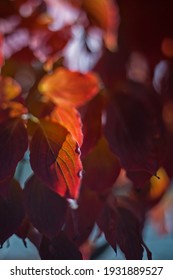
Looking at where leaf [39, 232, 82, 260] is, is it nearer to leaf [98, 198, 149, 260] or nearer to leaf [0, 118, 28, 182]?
leaf [98, 198, 149, 260]

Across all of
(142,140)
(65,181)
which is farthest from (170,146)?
(65,181)

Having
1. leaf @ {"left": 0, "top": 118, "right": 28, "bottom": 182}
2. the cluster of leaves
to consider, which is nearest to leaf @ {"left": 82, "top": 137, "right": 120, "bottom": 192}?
the cluster of leaves

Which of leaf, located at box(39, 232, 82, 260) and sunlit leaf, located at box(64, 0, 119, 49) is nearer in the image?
sunlit leaf, located at box(64, 0, 119, 49)

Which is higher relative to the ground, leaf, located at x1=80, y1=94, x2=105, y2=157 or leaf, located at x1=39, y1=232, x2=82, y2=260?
leaf, located at x1=80, y1=94, x2=105, y2=157

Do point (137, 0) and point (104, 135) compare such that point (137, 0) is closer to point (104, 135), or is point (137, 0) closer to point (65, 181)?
point (104, 135)

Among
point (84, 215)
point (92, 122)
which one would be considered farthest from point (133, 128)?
point (84, 215)

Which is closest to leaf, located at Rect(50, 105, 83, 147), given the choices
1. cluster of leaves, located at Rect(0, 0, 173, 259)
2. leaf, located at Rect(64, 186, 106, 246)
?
cluster of leaves, located at Rect(0, 0, 173, 259)

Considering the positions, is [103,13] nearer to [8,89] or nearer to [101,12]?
[101,12]

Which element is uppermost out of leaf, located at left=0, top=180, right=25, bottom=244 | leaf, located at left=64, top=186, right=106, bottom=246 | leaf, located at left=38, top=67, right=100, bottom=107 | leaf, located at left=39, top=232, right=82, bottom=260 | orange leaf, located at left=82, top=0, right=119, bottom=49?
orange leaf, located at left=82, top=0, right=119, bottom=49
